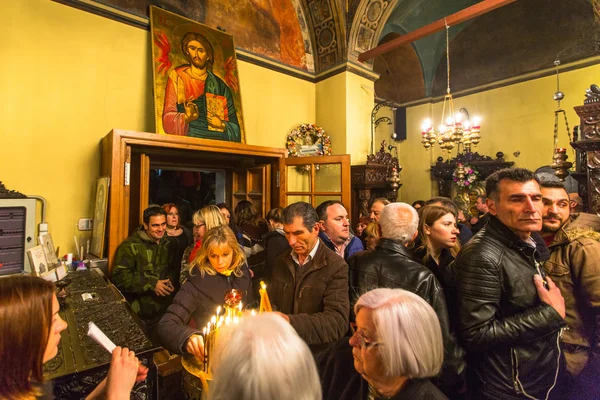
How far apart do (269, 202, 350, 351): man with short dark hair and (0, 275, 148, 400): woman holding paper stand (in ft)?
3.91

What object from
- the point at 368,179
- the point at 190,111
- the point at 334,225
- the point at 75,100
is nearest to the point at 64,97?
the point at 75,100

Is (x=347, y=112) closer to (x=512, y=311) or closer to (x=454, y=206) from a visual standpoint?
(x=454, y=206)

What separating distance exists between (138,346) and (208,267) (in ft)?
2.36

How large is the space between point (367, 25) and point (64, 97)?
21.2 ft

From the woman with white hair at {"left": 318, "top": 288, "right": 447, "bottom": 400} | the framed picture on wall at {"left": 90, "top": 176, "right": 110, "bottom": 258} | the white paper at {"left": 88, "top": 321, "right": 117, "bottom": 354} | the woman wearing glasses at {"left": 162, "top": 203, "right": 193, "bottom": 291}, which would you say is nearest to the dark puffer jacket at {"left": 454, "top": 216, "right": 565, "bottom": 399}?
the woman with white hair at {"left": 318, "top": 288, "right": 447, "bottom": 400}

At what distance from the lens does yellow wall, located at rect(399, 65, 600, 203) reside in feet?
25.6

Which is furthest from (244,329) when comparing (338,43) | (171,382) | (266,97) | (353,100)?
(338,43)

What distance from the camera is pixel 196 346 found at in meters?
1.85

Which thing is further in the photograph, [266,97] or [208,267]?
[266,97]

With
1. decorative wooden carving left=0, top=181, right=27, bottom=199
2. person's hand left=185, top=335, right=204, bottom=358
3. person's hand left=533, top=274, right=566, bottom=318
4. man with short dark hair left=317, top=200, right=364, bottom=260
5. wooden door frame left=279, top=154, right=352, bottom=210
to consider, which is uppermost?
wooden door frame left=279, top=154, right=352, bottom=210

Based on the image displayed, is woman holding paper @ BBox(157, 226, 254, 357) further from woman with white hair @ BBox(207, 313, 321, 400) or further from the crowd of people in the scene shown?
woman with white hair @ BBox(207, 313, 321, 400)

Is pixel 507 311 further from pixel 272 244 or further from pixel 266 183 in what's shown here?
pixel 266 183

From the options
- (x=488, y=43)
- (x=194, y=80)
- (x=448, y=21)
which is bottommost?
(x=194, y=80)

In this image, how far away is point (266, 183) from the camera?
6.24 meters
